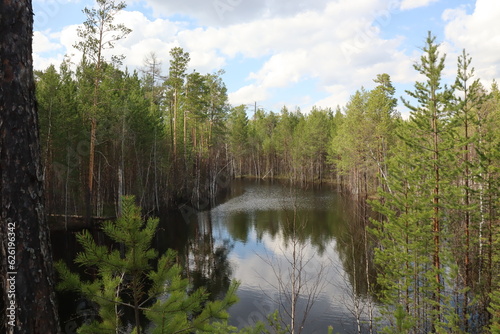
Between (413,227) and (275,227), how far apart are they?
1502 centimetres

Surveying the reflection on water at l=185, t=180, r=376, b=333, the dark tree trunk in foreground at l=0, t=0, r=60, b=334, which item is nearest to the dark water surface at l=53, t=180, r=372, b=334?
the reflection on water at l=185, t=180, r=376, b=333

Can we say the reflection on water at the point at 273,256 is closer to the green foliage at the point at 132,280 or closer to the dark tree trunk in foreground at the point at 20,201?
the green foliage at the point at 132,280

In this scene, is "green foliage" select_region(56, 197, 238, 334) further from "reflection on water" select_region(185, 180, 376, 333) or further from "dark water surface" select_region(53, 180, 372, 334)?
"reflection on water" select_region(185, 180, 376, 333)

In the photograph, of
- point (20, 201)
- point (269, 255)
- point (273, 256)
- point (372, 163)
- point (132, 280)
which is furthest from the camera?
point (372, 163)

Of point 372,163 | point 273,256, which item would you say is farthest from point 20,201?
point 372,163

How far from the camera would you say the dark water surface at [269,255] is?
12.4 meters

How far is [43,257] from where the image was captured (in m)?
2.60

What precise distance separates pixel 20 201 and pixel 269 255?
17.5 metres

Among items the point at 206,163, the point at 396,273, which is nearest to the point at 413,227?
the point at 396,273

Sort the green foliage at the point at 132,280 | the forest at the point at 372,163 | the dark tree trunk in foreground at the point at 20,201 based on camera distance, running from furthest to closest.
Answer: the forest at the point at 372,163, the green foliage at the point at 132,280, the dark tree trunk in foreground at the point at 20,201

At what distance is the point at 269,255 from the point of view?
62.2 ft

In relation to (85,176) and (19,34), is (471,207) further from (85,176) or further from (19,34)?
(85,176)

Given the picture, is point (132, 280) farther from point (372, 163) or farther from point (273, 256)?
point (372, 163)

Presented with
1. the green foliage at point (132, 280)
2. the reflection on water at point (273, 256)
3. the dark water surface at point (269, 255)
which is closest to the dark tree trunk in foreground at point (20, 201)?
the green foliage at point (132, 280)
